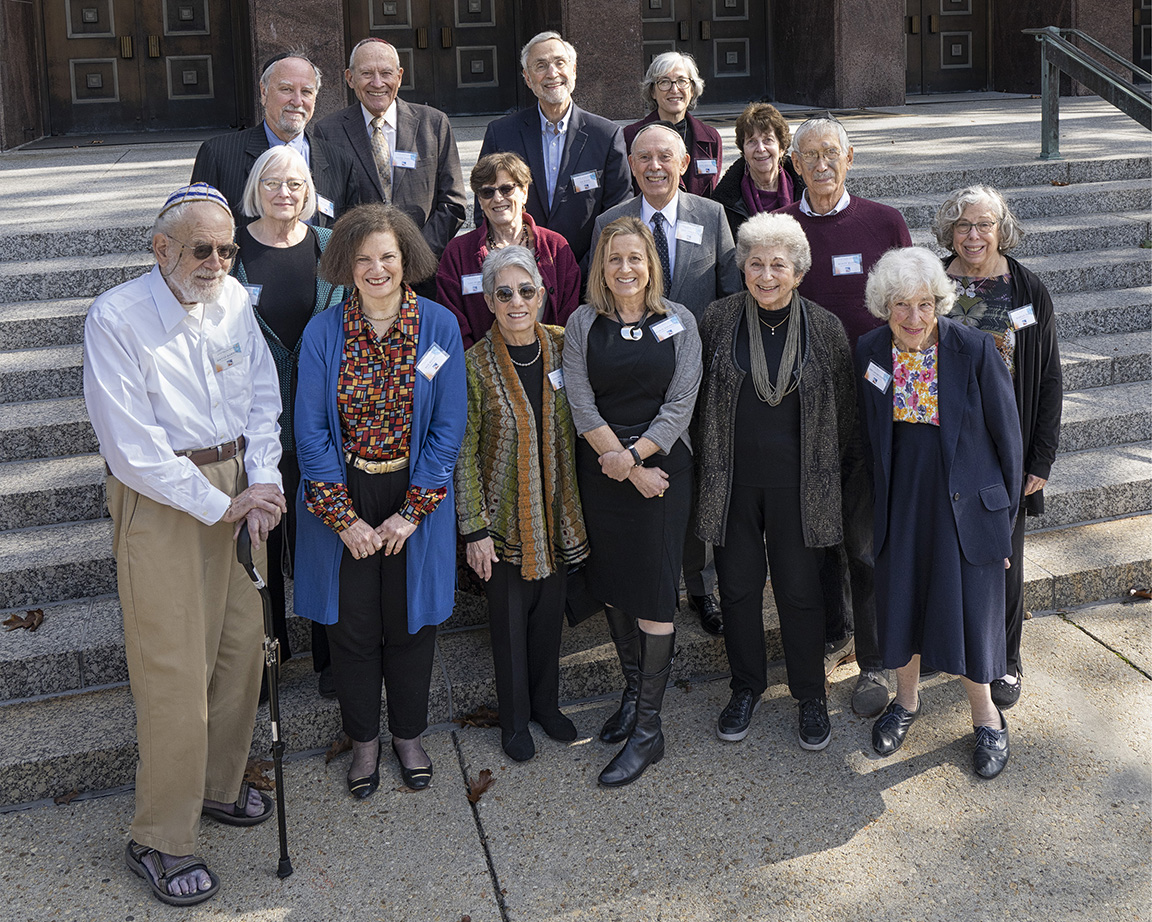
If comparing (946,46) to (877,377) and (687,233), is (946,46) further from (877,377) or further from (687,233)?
(877,377)

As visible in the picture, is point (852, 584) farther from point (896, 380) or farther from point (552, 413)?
point (552, 413)

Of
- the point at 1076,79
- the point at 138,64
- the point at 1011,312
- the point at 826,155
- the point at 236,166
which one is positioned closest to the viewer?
the point at 1011,312

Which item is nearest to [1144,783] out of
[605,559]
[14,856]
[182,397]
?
[605,559]

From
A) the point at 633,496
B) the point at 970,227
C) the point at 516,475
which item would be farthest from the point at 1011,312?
the point at 516,475

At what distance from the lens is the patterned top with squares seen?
3.95 meters

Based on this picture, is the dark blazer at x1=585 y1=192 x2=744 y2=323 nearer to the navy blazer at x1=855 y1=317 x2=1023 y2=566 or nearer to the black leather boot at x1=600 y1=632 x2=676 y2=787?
the navy blazer at x1=855 y1=317 x2=1023 y2=566

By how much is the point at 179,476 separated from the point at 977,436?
2695 millimetres

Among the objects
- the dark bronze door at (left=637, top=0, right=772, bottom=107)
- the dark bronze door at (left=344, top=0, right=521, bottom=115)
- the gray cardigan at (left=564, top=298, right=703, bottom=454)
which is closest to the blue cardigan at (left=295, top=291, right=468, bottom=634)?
the gray cardigan at (left=564, top=298, right=703, bottom=454)

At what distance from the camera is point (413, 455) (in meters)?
4.02

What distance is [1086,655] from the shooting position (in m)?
4.99

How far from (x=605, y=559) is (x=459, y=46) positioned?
11100 mm

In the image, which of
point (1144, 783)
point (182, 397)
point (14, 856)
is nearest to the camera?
point (182, 397)

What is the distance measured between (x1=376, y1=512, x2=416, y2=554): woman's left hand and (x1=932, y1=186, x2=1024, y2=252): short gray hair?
230cm

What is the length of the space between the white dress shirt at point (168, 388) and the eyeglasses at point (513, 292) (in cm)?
88
